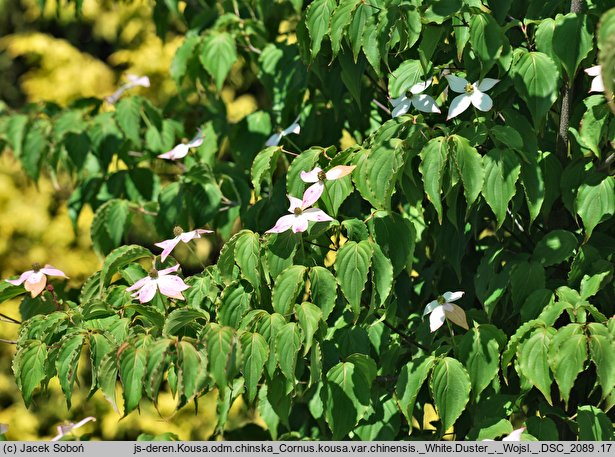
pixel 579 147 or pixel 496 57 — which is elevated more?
pixel 496 57

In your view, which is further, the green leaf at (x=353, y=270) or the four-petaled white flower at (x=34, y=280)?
the four-petaled white flower at (x=34, y=280)

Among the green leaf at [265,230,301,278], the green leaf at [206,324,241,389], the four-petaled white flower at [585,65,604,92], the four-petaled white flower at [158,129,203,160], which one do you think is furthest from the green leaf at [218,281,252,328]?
the four-petaled white flower at [585,65,604,92]

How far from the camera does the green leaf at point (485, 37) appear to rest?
175cm

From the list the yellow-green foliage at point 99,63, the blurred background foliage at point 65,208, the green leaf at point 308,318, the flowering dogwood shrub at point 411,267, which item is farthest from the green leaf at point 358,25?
the yellow-green foliage at point 99,63

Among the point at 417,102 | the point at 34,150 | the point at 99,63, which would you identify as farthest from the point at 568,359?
the point at 99,63

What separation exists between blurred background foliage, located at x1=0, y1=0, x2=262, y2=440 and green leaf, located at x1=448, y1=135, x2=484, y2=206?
2.66 metres

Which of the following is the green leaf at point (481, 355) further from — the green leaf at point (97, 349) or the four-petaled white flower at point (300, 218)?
the green leaf at point (97, 349)

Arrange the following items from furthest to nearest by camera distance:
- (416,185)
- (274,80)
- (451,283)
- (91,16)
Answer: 1. (91,16)
2. (274,80)
3. (451,283)
4. (416,185)

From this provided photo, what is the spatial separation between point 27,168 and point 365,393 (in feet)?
4.45

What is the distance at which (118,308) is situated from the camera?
1956 millimetres

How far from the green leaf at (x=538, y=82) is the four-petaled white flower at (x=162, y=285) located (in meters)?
0.84

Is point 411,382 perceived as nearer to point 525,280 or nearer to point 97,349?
point 525,280
